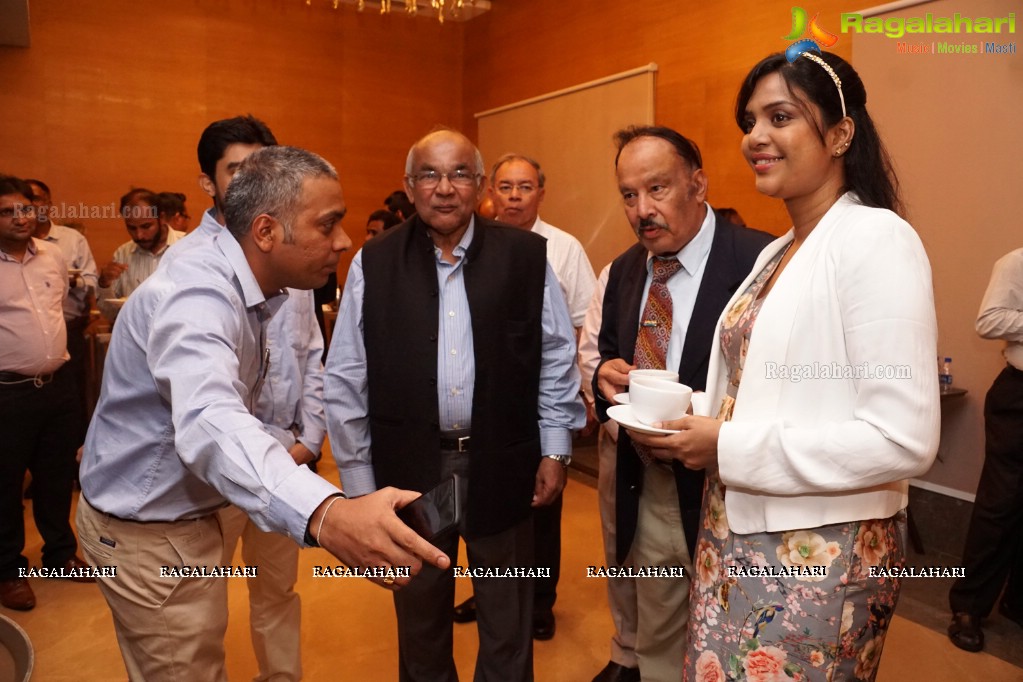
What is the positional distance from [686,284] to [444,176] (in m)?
0.79

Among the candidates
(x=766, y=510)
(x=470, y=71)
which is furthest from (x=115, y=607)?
(x=470, y=71)

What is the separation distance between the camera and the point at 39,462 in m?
3.56

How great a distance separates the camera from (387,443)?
2203 mm

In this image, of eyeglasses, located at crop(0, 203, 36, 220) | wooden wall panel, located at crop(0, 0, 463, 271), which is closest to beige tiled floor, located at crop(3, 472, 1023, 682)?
eyeglasses, located at crop(0, 203, 36, 220)

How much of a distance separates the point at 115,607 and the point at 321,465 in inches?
153

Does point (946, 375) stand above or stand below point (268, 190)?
below

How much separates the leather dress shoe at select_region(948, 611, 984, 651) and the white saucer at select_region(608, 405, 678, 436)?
231 cm

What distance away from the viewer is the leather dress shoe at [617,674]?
2617 millimetres

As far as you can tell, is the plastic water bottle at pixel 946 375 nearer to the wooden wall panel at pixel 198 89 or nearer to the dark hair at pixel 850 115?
the dark hair at pixel 850 115

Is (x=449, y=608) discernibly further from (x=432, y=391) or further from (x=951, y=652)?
(x=951, y=652)

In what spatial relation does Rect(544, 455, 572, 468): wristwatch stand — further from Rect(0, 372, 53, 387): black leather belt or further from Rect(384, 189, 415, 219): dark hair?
Rect(384, 189, 415, 219): dark hair

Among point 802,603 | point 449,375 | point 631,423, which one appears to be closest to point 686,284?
point 449,375

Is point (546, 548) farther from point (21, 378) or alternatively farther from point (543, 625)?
point (21, 378)

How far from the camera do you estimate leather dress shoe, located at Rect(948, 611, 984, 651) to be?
9.68ft
